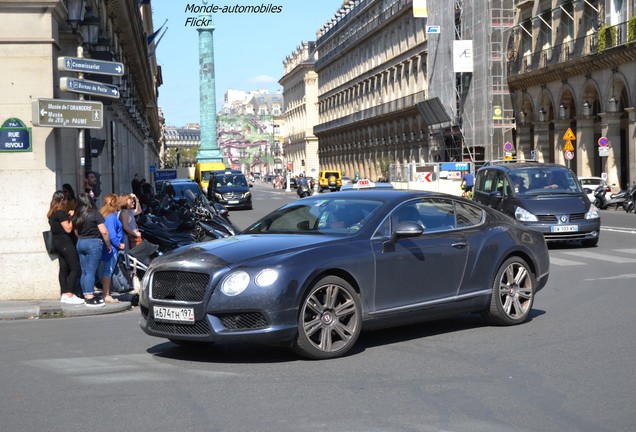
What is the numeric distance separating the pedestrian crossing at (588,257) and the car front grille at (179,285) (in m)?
10.4

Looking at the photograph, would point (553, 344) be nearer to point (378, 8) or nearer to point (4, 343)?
point (4, 343)

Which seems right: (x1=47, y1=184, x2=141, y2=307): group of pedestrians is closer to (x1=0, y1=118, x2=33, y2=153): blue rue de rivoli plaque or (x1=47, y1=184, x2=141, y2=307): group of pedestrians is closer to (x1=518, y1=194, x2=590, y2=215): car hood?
(x1=0, y1=118, x2=33, y2=153): blue rue de rivoli plaque

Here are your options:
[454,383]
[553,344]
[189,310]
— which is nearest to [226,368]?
[189,310]

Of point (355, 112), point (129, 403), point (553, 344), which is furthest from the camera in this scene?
point (355, 112)

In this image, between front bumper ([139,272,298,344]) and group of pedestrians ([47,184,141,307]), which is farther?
group of pedestrians ([47,184,141,307])

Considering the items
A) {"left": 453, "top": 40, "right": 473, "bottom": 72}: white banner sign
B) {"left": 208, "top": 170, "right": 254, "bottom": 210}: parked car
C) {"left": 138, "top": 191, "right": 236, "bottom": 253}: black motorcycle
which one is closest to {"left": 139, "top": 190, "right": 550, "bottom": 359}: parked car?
{"left": 138, "top": 191, "right": 236, "bottom": 253}: black motorcycle

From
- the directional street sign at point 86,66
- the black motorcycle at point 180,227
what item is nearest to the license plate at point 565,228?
the black motorcycle at point 180,227

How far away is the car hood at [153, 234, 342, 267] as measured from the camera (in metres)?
8.38

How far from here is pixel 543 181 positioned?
21719mm

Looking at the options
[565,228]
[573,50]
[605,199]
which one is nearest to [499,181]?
[565,228]

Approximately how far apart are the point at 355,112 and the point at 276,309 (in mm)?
95737

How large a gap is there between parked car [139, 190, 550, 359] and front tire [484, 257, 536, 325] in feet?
0.03

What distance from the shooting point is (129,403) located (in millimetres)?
7043

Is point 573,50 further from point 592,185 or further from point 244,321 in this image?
point 244,321
